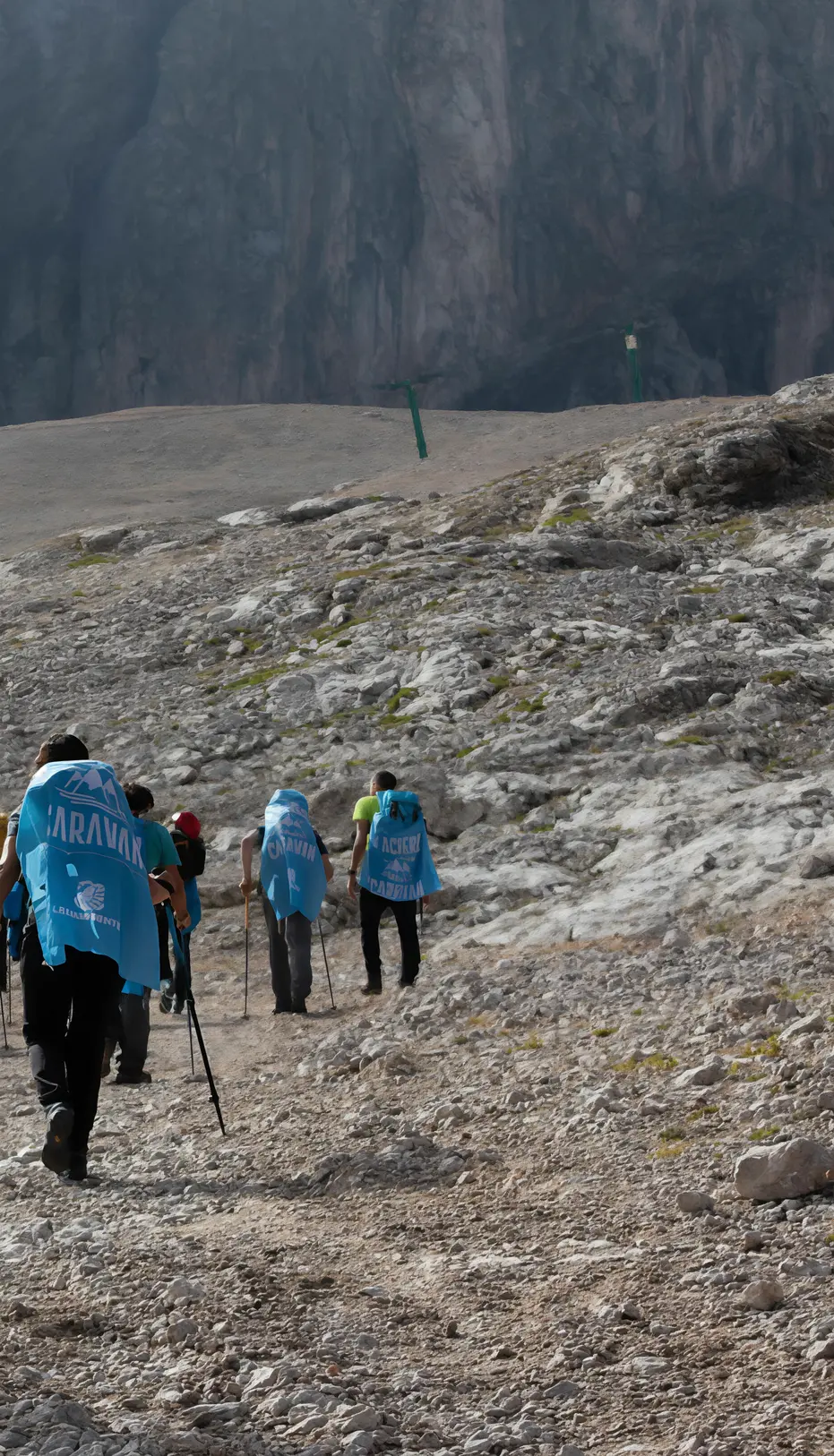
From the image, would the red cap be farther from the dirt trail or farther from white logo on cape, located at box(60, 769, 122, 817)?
the dirt trail

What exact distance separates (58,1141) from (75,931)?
768 millimetres

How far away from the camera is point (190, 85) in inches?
3031

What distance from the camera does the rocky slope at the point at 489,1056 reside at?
138 inches

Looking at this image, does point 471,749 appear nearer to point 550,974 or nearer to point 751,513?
point 550,974

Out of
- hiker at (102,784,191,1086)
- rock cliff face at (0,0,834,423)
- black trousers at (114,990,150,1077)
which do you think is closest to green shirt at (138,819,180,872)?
hiker at (102,784,191,1086)

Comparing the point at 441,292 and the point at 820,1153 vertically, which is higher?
the point at 441,292

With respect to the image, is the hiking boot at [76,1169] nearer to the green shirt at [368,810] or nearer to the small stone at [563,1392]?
the small stone at [563,1392]

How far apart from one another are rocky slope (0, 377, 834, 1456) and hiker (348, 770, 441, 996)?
34 centimetres

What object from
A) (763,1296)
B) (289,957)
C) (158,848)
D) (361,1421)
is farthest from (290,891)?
(361,1421)

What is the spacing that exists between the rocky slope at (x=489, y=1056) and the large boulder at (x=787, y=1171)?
0.01 m

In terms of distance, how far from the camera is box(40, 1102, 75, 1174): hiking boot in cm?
537

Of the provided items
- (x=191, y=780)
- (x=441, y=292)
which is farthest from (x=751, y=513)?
(x=441, y=292)

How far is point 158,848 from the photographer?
7.23 metres

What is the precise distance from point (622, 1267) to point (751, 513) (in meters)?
17.9
